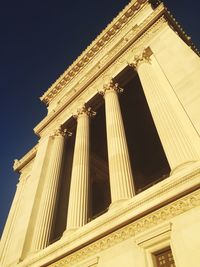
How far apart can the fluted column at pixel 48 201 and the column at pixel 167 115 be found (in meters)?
10.8

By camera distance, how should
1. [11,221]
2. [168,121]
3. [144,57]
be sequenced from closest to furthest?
[168,121]
[144,57]
[11,221]

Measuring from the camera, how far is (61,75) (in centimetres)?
3756

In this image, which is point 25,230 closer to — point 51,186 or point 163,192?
point 51,186

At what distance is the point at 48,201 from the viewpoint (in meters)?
22.4

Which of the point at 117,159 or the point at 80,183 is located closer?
the point at 117,159

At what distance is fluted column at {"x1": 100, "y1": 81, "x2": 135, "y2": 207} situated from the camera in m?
16.7

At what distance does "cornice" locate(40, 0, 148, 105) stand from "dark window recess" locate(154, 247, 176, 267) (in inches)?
1040

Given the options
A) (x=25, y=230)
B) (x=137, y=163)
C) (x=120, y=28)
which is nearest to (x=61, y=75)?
(x=120, y=28)

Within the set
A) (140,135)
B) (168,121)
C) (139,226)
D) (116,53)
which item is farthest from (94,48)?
(139,226)

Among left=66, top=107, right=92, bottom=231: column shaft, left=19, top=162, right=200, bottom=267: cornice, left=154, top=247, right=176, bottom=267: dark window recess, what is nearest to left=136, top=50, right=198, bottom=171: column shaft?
left=19, top=162, right=200, bottom=267: cornice

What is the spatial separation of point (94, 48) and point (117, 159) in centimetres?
1995

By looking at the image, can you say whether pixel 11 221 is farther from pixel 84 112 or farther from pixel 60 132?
pixel 84 112

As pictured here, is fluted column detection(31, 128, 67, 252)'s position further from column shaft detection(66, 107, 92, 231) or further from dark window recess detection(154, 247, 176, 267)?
dark window recess detection(154, 247, 176, 267)

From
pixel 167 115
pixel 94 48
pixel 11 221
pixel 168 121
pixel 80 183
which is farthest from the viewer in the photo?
pixel 94 48
